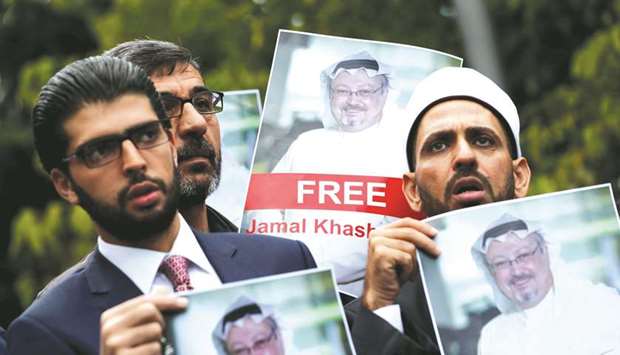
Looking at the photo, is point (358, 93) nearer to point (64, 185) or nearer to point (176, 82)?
point (176, 82)

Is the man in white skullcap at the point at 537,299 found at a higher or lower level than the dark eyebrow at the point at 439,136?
lower

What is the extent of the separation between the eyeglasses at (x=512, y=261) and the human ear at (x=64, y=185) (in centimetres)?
104

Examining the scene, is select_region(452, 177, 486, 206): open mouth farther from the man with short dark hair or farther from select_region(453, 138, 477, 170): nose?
the man with short dark hair

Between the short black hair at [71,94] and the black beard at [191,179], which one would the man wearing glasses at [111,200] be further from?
the black beard at [191,179]

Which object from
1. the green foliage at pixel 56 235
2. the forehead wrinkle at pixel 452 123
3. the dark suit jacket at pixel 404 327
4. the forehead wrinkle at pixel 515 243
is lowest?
the dark suit jacket at pixel 404 327

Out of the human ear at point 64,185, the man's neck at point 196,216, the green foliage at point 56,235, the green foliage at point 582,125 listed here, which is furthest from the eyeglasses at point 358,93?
the green foliage at point 56,235

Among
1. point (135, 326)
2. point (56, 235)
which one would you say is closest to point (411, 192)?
point (135, 326)

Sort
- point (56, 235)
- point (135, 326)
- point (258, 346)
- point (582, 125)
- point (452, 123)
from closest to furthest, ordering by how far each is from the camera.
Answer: point (135, 326), point (258, 346), point (452, 123), point (582, 125), point (56, 235)

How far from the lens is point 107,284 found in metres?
3.58

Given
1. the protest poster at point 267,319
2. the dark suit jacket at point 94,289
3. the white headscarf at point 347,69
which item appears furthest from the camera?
the white headscarf at point 347,69

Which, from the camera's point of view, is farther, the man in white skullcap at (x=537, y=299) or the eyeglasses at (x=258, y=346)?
the man in white skullcap at (x=537, y=299)

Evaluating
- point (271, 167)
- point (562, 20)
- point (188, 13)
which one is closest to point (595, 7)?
point (562, 20)

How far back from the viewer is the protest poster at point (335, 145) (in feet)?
14.8

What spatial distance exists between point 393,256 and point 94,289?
0.74 meters
